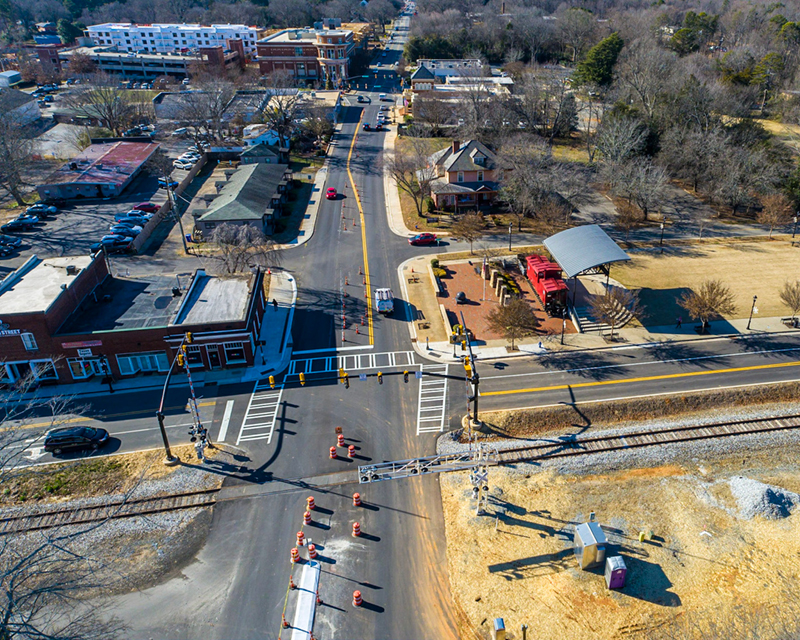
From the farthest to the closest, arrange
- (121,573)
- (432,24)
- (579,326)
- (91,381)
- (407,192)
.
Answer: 1. (432,24)
2. (407,192)
3. (579,326)
4. (91,381)
5. (121,573)

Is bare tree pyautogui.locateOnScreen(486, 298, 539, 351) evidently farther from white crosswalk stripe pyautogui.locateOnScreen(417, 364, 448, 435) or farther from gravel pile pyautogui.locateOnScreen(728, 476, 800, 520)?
gravel pile pyautogui.locateOnScreen(728, 476, 800, 520)

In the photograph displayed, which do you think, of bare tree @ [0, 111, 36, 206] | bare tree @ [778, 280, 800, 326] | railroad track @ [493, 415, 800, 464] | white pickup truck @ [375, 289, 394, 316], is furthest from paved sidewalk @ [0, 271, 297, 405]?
bare tree @ [0, 111, 36, 206]

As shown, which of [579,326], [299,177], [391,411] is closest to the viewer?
[391,411]

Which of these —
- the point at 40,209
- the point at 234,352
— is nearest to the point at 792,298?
the point at 234,352

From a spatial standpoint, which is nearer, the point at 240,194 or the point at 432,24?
the point at 240,194

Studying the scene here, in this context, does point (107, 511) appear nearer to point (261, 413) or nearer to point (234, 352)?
point (261, 413)

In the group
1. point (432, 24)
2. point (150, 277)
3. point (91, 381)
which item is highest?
point (432, 24)

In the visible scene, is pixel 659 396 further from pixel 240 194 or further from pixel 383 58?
pixel 383 58

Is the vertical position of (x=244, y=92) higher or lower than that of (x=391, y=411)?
higher

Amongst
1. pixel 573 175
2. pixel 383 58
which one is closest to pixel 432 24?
pixel 383 58
